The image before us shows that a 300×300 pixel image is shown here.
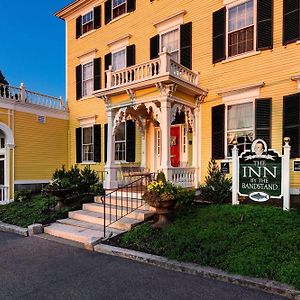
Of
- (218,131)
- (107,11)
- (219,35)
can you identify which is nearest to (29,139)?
(107,11)

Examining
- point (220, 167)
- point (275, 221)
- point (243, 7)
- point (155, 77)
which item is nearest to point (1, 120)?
point (155, 77)

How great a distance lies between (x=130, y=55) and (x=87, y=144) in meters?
5.17

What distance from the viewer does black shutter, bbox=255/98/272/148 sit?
369 inches

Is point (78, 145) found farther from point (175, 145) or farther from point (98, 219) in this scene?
point (98, 219)

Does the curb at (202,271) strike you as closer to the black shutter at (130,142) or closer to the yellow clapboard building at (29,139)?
the black shutter at (130,142)

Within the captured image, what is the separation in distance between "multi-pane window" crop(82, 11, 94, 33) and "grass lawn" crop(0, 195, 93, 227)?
940cm

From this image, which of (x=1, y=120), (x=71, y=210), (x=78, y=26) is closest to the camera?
(x=71, y=210)

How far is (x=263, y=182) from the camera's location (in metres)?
7.57

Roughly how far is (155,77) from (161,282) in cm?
605

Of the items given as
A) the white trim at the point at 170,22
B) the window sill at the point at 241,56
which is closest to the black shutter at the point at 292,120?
the window sill at the point at 241,56

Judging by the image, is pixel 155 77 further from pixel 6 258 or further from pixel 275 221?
pixel 6 258

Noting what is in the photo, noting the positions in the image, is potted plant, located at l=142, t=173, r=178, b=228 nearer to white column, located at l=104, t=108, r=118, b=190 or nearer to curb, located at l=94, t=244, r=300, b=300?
curb, located at l=94, t=244, r=300, b=300

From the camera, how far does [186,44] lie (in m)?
11.5

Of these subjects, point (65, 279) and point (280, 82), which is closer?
point (65, 279)
